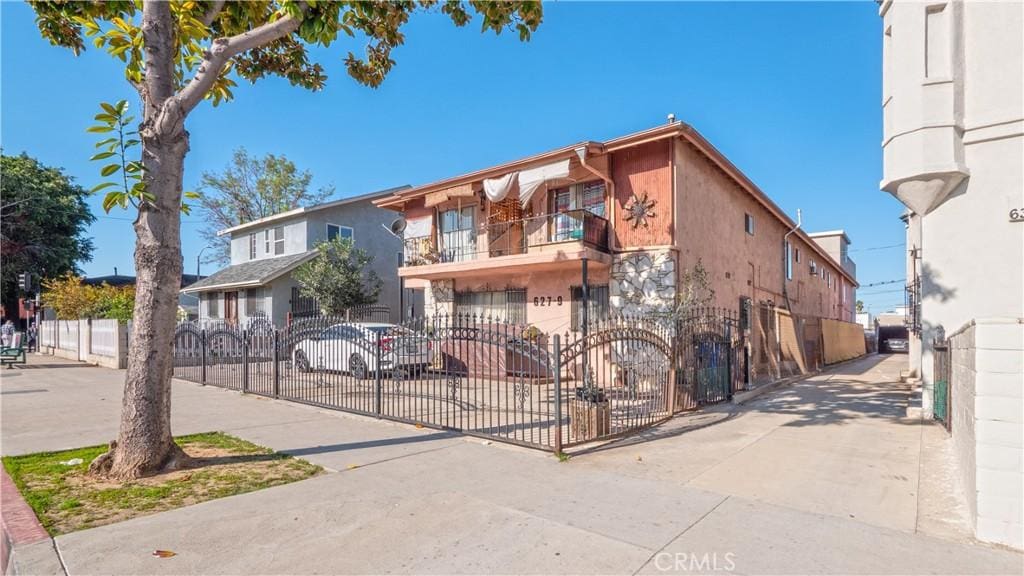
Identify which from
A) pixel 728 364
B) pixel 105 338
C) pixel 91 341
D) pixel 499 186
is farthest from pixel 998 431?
pixel 91 341

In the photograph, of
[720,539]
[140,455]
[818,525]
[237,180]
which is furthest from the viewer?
[237,180]

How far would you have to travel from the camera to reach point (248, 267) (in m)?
23.9

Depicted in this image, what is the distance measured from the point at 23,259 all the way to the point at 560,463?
40672 mm

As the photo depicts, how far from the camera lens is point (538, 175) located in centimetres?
1295

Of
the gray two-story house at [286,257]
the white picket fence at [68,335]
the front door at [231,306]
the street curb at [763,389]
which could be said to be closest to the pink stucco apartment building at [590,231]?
the street curb at [763,389]

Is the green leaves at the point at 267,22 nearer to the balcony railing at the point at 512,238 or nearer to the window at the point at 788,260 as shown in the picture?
the balcony railing at the point at 512,238

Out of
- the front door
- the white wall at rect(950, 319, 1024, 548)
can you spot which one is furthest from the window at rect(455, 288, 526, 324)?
the front door

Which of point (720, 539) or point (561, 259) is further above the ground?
point (561, 259)

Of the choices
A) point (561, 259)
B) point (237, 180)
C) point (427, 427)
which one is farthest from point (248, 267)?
point (427, 427)

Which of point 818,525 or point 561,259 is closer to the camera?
point 818,525

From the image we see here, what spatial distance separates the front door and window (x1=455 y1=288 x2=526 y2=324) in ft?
41.9

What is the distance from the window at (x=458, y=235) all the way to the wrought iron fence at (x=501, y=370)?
15.9 feet

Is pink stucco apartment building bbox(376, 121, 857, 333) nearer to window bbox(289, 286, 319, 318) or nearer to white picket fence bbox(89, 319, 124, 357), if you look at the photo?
window bbox(289, 286, 319, 318)

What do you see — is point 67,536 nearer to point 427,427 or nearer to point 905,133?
point 427,427
